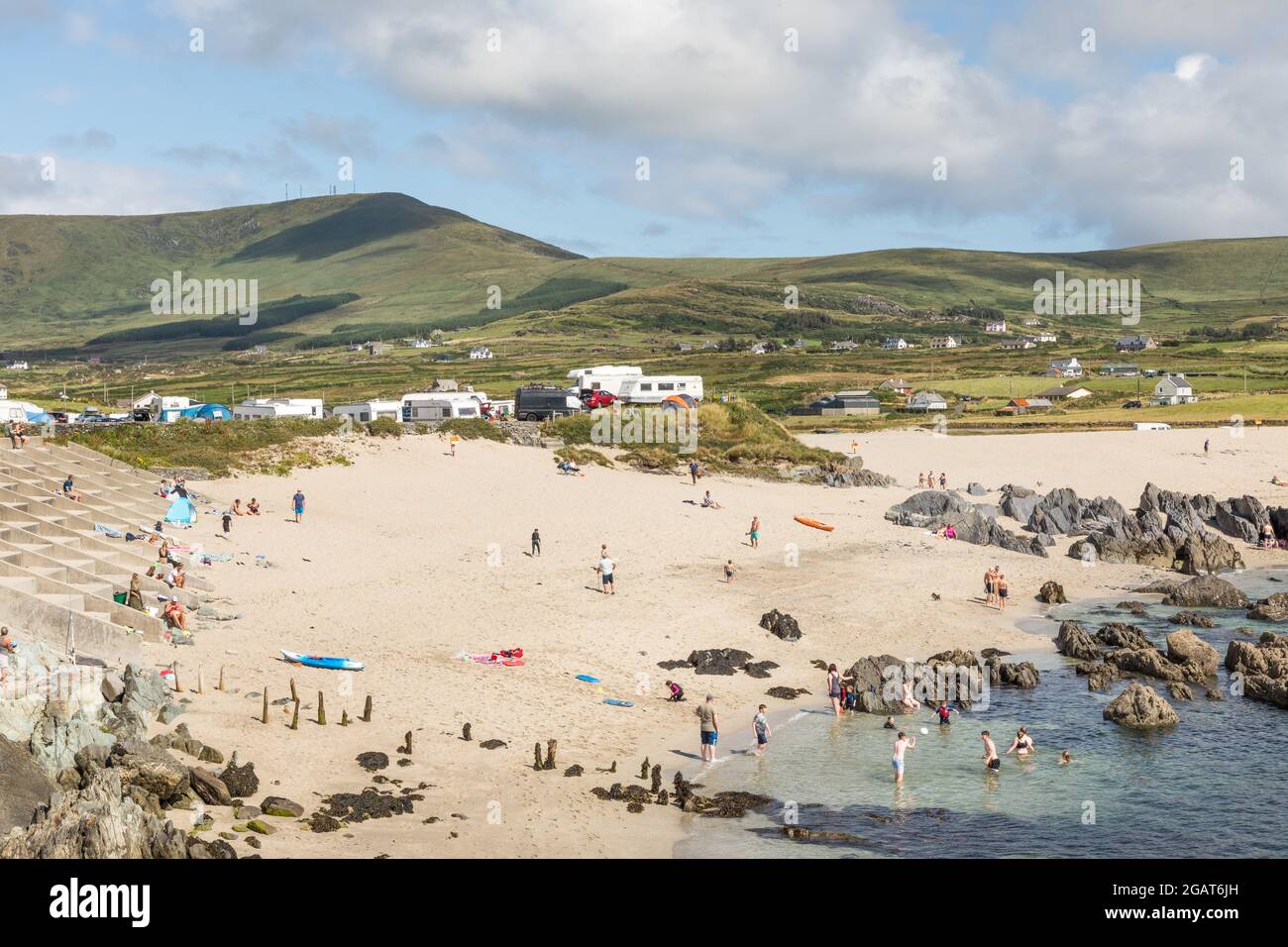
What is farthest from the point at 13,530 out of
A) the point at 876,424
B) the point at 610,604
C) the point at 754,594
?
the point at 876,424

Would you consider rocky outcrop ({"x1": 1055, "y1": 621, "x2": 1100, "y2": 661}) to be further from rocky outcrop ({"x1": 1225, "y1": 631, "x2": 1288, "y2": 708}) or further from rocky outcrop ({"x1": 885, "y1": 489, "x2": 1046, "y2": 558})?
rocky outcrop ({"x1": 885, "y1": 489, "x2": 1046, "y2": 558})

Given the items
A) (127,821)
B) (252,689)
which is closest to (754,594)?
(252,689)

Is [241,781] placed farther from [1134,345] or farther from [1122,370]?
[1134,345]

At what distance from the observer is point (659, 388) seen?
84000mm

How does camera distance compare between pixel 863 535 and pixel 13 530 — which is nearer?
pixel 13 530

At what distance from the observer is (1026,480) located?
209 ft

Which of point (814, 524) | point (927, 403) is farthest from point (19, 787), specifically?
point (927, 403)

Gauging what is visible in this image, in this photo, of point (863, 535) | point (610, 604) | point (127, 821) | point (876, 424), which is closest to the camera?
point (127, 821)

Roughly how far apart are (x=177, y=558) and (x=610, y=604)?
1348 centimetres

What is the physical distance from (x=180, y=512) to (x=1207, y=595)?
37256 millimetres
